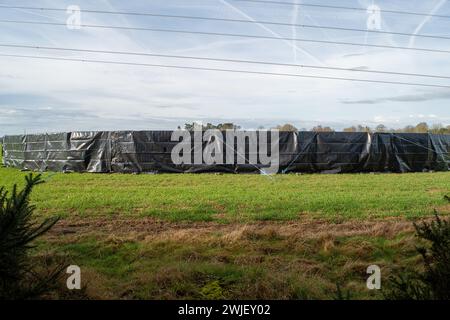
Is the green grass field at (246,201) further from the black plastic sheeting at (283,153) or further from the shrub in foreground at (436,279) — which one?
the shrub in foreground at (436,279)

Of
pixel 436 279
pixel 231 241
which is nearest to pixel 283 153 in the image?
pixel 231 241

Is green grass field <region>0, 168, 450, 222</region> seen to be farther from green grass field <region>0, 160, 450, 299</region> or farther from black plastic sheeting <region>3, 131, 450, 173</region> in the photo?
black plastic sheeting <region>3, 131, 450, 173</region>

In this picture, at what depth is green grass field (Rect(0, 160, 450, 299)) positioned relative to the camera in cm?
397

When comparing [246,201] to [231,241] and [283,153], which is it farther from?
[283,153]

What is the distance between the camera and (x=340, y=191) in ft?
37.8

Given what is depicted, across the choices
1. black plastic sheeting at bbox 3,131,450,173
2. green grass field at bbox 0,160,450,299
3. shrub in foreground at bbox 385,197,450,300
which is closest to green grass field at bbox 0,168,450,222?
green grass field at bbox 0,160,450,299

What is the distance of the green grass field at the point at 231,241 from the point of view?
3.97 metres

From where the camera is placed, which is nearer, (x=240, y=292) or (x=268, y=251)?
(x=240, y=292)

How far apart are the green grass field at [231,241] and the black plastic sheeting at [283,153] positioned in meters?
7.08

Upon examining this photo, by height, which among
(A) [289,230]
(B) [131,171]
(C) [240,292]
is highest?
(B) [131,171]

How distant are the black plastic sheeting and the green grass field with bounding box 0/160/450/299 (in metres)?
7.08
